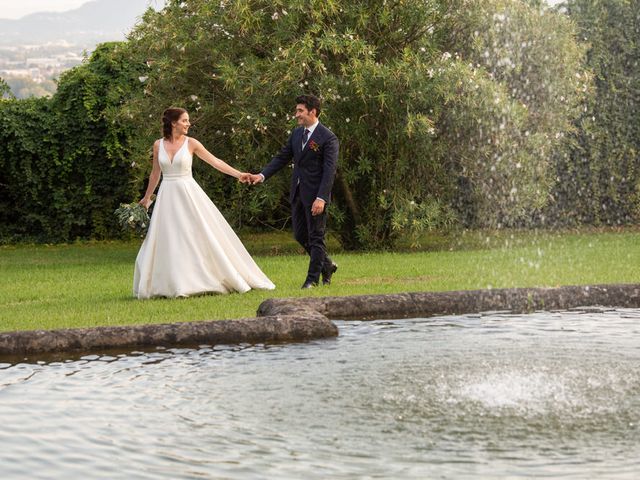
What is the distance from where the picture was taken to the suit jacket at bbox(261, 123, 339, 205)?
11.1 metres

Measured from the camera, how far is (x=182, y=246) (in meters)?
11.2

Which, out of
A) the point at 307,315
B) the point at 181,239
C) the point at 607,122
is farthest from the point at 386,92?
the point at 307,315

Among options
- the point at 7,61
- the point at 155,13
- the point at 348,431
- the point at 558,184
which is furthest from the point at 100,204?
the point at 7,61

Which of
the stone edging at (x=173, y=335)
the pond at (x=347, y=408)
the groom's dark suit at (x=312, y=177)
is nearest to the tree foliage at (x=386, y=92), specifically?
the groom's dark suit at (x=312, y=177)

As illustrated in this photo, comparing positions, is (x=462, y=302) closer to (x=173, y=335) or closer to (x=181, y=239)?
(x=173, y=335)

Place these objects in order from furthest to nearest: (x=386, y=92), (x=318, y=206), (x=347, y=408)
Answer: (x=386, y=92) → (x=318, y=206) → (x=347, y=408)

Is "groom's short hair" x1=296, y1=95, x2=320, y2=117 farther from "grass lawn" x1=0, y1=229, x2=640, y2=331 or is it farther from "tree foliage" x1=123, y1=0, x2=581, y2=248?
"tree foliage" x1=123, y1=0, x2=581, y2=248

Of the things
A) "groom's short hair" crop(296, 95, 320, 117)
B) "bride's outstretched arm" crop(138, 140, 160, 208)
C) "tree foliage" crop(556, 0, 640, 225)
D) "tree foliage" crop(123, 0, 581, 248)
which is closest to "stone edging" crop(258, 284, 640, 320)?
"groom's short hair" crop(296, 95, 320, 117)

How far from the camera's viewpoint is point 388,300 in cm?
896

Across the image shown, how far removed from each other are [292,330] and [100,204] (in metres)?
14.0

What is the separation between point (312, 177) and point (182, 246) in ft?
4.77

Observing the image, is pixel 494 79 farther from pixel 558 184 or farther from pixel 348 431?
pixel 348 431

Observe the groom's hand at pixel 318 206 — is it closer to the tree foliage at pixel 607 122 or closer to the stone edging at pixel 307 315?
the stone edging at pixel 307 315

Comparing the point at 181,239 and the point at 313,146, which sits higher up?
the point at 313,146
